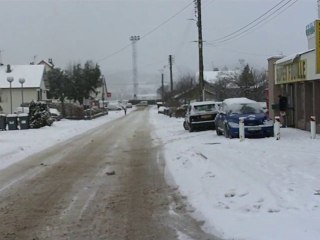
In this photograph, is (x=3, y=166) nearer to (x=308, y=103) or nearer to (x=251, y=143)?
(x=251, y=143)

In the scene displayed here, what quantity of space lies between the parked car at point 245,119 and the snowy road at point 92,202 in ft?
20.0

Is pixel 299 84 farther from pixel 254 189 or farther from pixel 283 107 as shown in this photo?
pixel 254 189

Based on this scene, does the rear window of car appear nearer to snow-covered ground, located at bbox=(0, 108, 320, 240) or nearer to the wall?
snow-covered ground, located at bbox=(0, 108, 320, 240)

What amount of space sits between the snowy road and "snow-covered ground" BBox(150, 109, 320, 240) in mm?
378

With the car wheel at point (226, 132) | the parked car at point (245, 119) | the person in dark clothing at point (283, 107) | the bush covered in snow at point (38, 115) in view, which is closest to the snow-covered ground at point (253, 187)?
the parked car at point (245, 119)

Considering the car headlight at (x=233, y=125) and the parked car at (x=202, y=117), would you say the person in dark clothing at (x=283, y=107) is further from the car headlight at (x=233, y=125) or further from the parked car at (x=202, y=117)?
the car headlight at (x=233, y=125)

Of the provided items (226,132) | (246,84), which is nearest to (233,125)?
(226,132)

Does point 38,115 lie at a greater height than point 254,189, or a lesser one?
greater

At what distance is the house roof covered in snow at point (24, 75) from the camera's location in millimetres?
74938

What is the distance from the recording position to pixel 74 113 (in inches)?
2382

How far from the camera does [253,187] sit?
33.3ft

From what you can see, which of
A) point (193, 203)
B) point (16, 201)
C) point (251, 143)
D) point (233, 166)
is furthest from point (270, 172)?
point (251, 143)

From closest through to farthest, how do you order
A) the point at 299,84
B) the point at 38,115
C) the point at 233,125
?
the point at 233,125, the point at 299,84, the point at 38,115

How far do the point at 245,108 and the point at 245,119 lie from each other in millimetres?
1720
